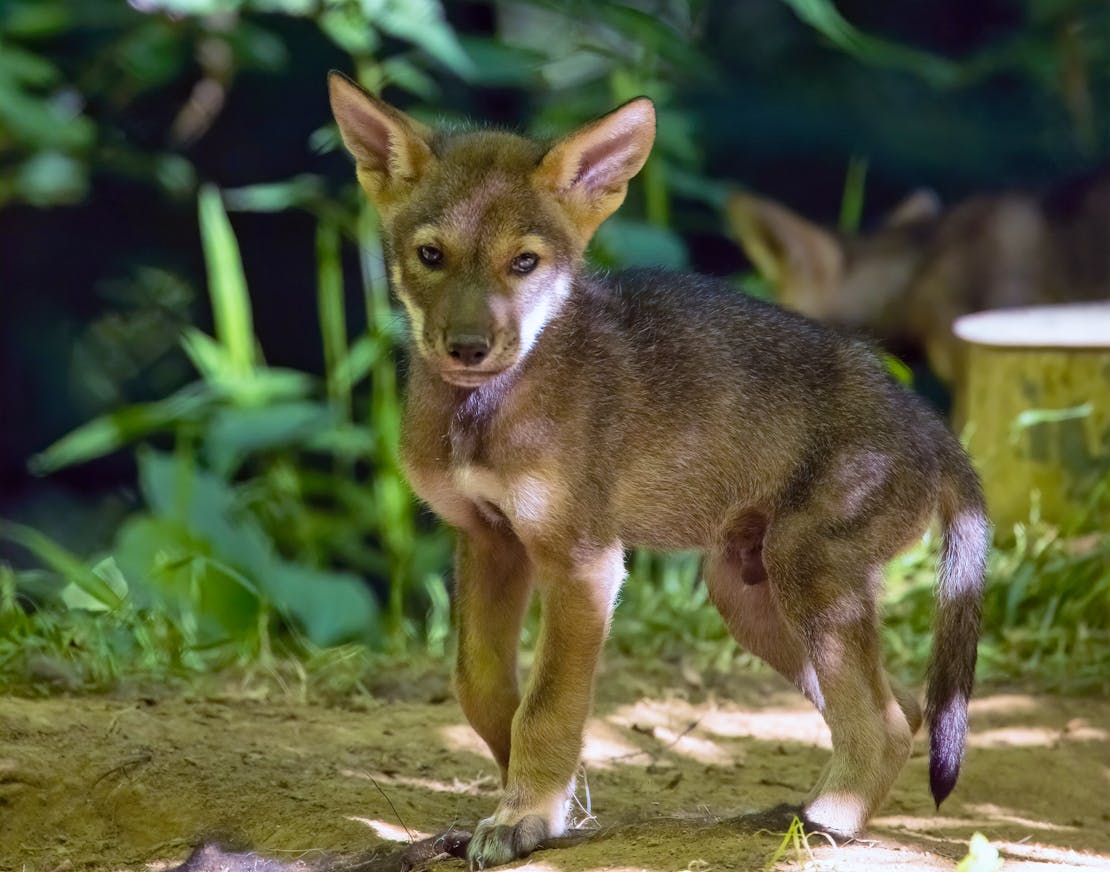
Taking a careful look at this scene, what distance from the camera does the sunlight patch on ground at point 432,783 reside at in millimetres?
4023

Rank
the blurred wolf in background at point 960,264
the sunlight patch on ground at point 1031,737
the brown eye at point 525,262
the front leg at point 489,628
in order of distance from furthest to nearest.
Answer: the blurred wolf in background at point 960,264 < the sunlight patch on ground at point 1031,737 < the front leg at point 489,628 < the brown eye at point 525,262

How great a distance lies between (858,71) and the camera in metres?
9.29

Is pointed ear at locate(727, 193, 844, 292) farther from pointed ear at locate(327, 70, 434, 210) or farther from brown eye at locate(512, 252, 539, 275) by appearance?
brown eye at locate(512, 252, 539, 275)

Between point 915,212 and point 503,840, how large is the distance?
6841 mm

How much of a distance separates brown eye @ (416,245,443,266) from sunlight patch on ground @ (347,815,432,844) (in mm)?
1365

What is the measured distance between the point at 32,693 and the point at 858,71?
669 centimetres

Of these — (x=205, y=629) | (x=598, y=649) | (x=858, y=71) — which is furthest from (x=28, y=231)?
(x=598, y=649)

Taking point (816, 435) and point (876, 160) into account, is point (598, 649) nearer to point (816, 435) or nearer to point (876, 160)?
point (816, 435)

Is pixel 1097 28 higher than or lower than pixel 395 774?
higher

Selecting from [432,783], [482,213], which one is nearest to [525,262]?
[482,213]

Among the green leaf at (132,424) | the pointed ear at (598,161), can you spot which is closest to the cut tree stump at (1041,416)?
the pointed ear at (598,161)

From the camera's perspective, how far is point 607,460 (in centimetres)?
355

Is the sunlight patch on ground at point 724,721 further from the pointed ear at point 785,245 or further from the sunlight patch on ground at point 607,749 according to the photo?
the pointed ear at point 785,245

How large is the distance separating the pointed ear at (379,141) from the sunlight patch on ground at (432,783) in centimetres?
155
